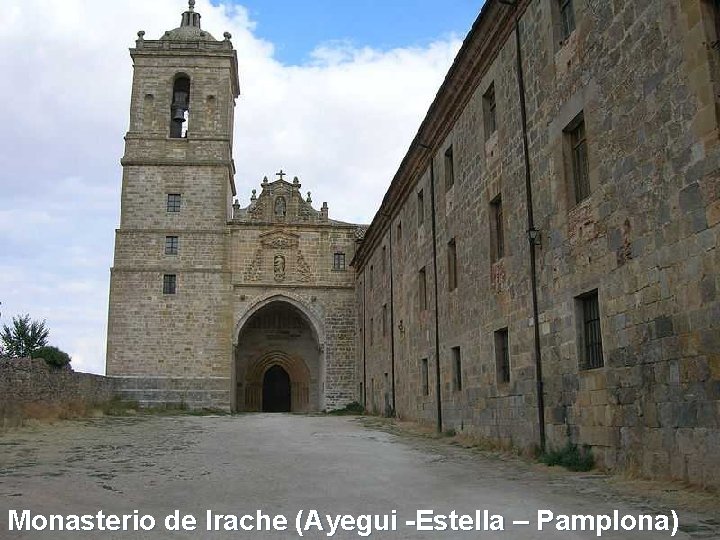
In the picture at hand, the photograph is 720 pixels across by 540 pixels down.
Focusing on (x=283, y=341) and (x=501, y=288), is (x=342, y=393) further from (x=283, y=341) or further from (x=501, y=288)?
(x=501, y=288)

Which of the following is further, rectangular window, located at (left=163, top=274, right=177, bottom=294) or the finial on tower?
the finial on tower

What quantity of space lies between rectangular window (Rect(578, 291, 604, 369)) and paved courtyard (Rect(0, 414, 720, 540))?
1549 millimetres

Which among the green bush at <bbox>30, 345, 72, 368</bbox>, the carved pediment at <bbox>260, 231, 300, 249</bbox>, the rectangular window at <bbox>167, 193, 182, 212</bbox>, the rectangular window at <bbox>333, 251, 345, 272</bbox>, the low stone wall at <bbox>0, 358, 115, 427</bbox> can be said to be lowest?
the low stone wall at <bbox>0, 358, 115, 427</bbox>

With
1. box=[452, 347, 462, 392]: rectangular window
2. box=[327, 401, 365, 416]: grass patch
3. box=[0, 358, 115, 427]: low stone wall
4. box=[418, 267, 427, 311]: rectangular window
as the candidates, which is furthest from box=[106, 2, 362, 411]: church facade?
box=[452, 347, 462, 392]: rectangular window

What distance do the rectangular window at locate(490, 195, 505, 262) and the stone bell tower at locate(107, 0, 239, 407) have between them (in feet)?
61.5

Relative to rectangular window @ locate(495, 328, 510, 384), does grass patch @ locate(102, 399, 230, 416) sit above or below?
below

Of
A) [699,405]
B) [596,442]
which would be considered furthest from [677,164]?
[596,442]

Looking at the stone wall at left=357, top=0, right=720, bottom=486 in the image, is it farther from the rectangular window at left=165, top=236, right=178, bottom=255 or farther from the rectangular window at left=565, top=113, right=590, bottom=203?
the rectangular window at left=165, top=236, right=178, bottom=255

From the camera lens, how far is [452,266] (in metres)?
15.5

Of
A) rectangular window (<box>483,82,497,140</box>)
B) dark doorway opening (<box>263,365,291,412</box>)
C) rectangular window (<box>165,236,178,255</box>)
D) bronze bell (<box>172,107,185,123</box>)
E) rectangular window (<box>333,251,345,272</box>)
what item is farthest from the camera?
dark doorway opening (<box>263,365,291,412</box>)

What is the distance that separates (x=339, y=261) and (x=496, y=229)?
1946 cm

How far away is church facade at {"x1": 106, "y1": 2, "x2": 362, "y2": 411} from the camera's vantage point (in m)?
28.3

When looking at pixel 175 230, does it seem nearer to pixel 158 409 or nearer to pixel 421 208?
pixel 158 409

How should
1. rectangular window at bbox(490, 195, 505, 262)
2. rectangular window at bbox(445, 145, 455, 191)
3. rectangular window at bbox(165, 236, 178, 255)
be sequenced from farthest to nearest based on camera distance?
rectangular window at bbox(165, 236, 178, 255) → rectangular window at bbox(445, 145, 455, 191) → rectangular window at bbox(490, 195, 505, 262)
